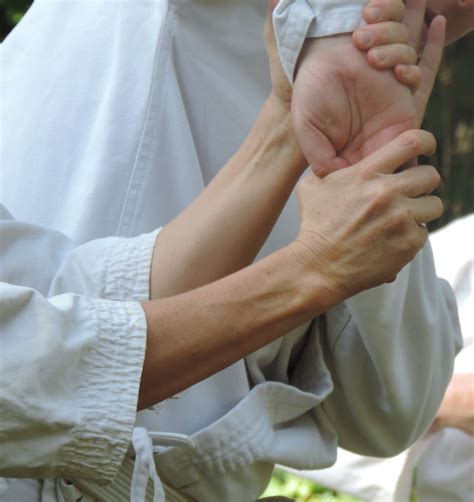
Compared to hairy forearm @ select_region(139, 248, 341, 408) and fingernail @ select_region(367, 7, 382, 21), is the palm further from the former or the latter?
hairy forearm @ select_region(139, 248, 341, 408)

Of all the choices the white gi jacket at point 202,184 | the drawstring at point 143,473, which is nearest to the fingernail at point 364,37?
the white gi jacket at point 202,184

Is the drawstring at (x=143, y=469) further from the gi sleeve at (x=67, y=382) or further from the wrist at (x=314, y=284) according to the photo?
the wrist at (x=314, y=284)

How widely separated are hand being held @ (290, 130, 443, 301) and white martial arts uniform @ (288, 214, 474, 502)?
35.5 inches

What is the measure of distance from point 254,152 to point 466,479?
0.87m

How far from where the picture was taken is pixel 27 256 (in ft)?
4.11

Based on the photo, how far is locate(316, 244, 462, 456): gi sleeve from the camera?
1317mm

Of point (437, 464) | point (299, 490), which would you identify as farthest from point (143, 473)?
point (299, 490)

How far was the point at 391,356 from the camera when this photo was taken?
1.33m

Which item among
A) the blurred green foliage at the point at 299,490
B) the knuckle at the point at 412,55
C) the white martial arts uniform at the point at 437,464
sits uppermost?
the knuckle at the point at 412,55

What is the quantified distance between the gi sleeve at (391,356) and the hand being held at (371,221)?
Result: 0.60 feet

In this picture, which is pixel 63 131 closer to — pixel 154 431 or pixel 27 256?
pixel 27 256

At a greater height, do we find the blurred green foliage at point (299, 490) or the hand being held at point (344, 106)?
the hand being held at point (344, 106)

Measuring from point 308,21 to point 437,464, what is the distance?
100cm

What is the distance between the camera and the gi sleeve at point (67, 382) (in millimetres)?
973
